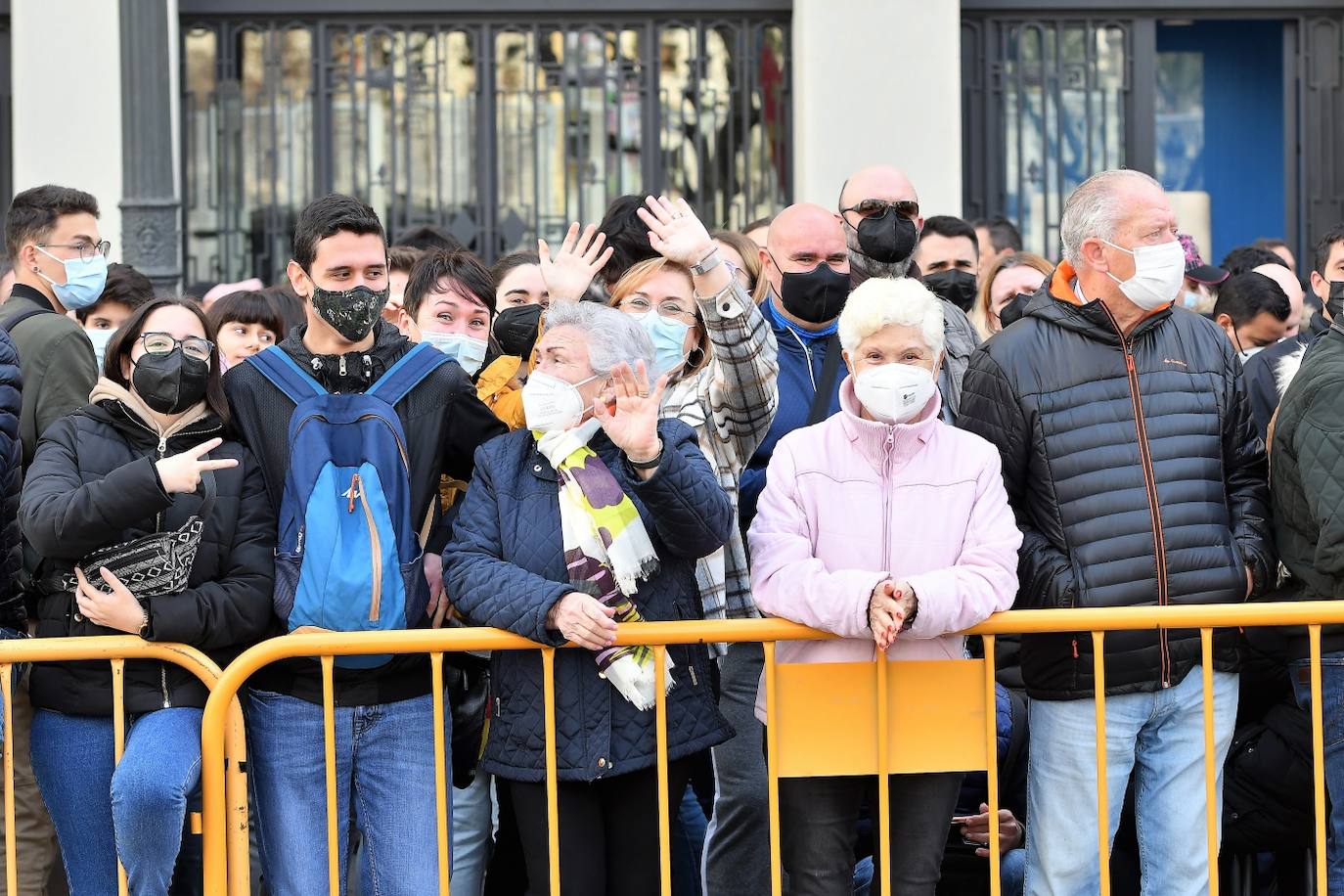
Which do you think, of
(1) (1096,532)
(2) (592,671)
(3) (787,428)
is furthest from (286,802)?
(1) (1096,532)

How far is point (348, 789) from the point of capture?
173 inches

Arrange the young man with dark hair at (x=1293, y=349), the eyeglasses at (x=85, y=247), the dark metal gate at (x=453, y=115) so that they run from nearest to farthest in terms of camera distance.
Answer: the young man with dark hair at (x=1293, y=349), the eyeglasses at (x=85, y=247), the dark metal gate at (x=453, y=115)

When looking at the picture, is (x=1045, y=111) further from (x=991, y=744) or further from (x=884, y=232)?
(x=991, y=744)

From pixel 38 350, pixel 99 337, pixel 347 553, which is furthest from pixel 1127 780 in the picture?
pixel 99 337

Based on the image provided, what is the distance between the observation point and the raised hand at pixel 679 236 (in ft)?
14.8

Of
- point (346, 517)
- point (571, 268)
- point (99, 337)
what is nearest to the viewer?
point (346, 517)

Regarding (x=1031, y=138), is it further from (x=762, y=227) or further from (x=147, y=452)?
(x=147, y=452)

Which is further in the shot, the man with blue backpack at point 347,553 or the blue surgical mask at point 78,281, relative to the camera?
the blue surgical mask at point 78,281

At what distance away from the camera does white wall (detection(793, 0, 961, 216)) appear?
30.8 feet

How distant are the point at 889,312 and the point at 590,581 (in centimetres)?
100

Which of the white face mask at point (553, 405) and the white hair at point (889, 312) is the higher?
the white hair at point (889, 312)

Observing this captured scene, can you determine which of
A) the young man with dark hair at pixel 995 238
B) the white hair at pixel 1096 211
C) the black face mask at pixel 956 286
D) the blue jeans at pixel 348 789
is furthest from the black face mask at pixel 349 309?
the young man with dark hair at pixel 995 238

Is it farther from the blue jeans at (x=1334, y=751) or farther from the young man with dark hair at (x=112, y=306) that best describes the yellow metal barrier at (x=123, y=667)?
the blue jeans at (x=1334, y=751)

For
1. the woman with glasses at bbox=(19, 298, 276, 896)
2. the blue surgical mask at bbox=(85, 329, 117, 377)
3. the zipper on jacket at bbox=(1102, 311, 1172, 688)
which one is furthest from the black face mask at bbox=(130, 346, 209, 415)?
the zipper on jacket at bbox=(1102, 311, 1172, 688)
